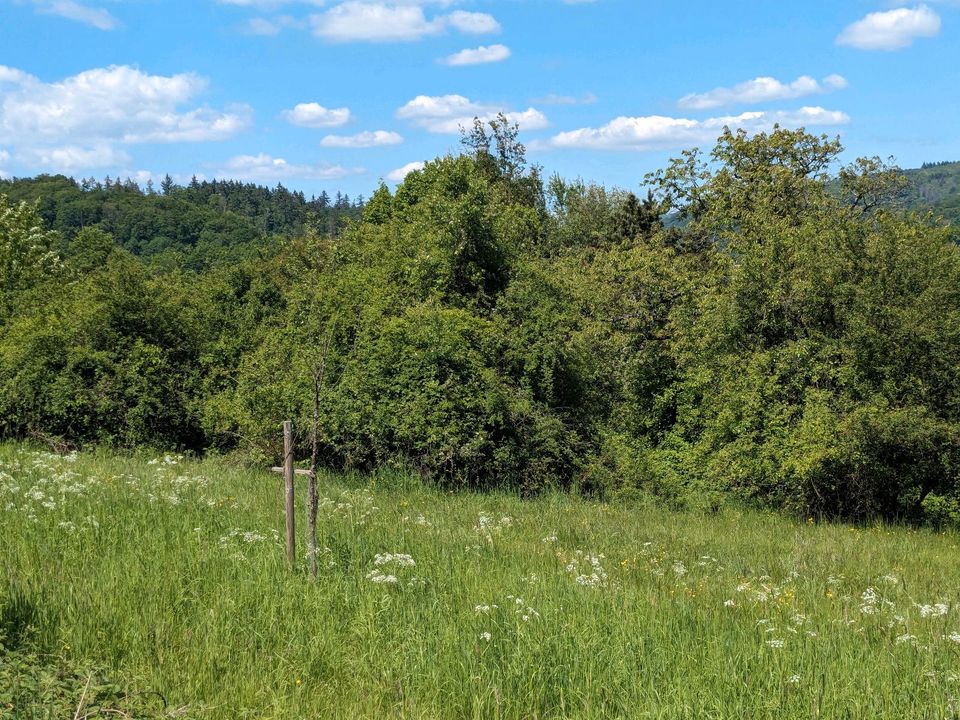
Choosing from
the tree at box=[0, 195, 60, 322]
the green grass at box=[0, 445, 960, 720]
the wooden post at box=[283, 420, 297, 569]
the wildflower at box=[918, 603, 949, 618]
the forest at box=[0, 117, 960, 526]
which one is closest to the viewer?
the green grass at box=[0, 445, 960, 720]

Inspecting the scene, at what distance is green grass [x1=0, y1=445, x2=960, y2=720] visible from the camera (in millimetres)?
4754

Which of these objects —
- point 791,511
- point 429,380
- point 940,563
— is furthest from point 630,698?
point 791,511

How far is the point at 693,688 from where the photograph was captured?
4828mm

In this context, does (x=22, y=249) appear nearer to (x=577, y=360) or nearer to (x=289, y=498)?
(x=577, y=360)

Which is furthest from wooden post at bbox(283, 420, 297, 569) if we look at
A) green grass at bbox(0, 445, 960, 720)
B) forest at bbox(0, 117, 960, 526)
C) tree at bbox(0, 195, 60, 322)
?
tree at bbox(0, 195, 60, 322)

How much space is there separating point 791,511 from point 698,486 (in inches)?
81.2

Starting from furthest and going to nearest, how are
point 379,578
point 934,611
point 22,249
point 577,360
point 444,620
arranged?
point 22,249 < point 577,360 < point 934,611 < point 379,578 < point 444,620

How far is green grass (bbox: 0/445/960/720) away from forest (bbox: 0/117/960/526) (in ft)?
24.2

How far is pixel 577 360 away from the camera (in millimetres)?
18906

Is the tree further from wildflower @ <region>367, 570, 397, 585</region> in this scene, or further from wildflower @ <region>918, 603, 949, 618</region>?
wildflower @ <region>918, 603, 949, 618</region>

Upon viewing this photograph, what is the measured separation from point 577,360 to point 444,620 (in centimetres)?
1344

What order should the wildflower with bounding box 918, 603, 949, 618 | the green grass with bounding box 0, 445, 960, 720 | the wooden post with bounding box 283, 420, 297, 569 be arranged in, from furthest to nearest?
the wooden post with bounding box 283, 420, 297, 569 → the wildflower with bounding box 918, 603, 949, 618 → the green grass with bounding box 0, 445, 960, 720

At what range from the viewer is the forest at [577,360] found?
1625cm

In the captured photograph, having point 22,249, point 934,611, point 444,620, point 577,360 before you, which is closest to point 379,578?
point 444,620
